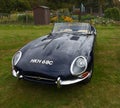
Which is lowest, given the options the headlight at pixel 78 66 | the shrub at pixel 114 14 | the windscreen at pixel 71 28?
the shrub at pixel 114 14

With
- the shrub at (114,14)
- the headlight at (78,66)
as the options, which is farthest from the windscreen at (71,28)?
the shrub at (114,14)

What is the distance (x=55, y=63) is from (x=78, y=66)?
45cm

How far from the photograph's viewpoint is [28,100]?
4.16 meters

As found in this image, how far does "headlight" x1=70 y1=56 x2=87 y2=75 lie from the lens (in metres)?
4.00

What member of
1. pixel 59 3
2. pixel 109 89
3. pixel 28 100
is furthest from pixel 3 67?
pixel 59 3

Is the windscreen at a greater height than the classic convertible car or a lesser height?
greater

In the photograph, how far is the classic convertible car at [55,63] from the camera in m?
3.95

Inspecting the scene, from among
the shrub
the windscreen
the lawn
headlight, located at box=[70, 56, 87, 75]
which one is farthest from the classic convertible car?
the shrub

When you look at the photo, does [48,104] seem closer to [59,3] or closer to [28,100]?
[28,100]

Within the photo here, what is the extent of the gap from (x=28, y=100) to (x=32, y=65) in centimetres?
70

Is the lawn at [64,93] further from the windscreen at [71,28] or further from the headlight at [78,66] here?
the windscreen at [71,28]

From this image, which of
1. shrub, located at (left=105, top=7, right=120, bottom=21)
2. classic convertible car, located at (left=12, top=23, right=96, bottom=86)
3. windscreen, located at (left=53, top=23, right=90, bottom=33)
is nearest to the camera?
classic convertible car, located at (left=12, top=23, right=96, bottom=86)

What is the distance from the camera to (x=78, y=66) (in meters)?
4.07

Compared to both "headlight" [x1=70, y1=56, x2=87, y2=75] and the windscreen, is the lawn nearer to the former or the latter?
"headlight" [x1=70, y1=56, x2=87, y2=75]
